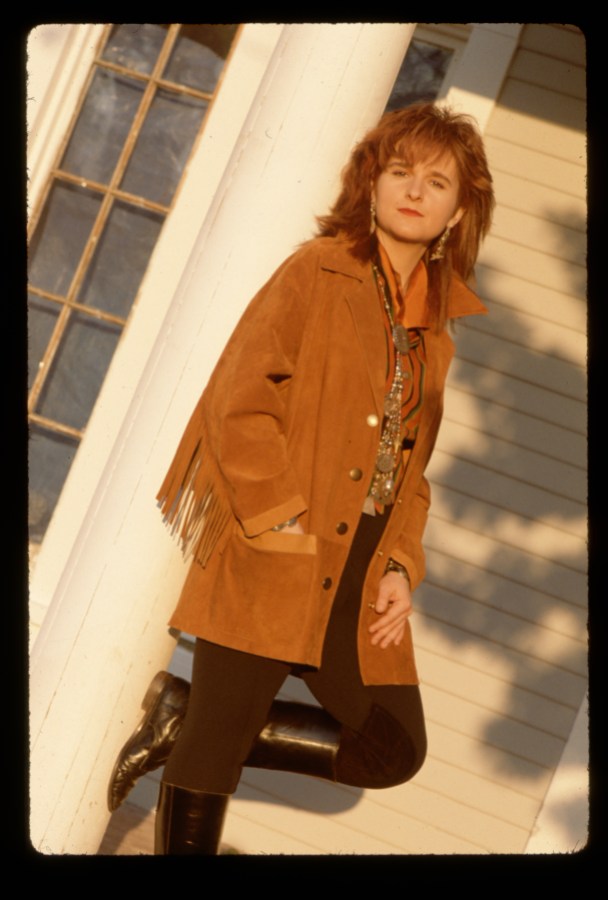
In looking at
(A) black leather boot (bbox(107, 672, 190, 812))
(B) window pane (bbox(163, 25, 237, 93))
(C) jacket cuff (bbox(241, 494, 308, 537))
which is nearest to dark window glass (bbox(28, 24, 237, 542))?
(B) window pane (bbox(163, 25, 237, 93))

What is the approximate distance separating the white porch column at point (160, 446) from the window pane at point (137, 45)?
63.0 inches

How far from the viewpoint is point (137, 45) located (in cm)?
439

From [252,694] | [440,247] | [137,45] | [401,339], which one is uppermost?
[137,45]

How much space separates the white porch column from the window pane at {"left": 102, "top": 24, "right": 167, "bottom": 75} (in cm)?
160

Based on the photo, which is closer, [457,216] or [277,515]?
[277,515]

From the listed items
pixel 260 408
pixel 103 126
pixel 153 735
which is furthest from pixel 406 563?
pixel 103 126

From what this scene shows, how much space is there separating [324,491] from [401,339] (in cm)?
46

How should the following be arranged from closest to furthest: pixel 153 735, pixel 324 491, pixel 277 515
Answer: pixel 277 515, pixel 324 491, pixel 153 735

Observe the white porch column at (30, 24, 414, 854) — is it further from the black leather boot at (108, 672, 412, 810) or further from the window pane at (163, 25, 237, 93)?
the window pane at (163, 25, 237, 93)

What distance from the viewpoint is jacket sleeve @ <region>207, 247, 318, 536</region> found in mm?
2523

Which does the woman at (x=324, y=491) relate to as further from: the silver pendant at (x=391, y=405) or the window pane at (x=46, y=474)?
the window pane at (x=46, y=474)

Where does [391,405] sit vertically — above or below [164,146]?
below

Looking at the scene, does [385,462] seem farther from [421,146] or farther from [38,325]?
[38,325]

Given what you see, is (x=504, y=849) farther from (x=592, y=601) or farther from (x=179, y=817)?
(x=179, y=817)
